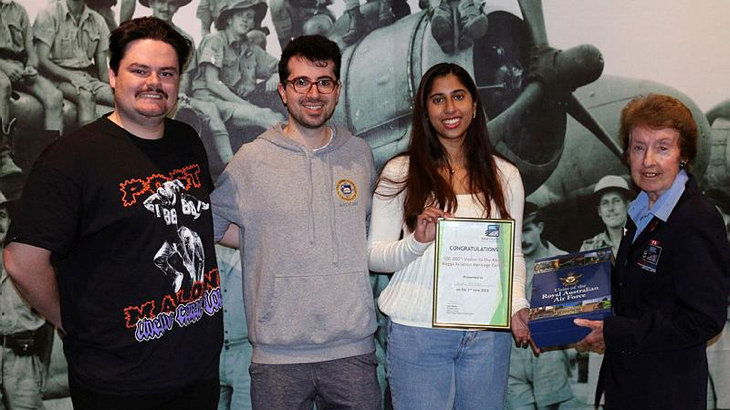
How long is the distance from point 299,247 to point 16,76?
1767 millimetres

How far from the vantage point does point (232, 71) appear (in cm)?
316

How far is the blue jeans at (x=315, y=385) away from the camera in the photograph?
2.36m

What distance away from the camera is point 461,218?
2287 mm

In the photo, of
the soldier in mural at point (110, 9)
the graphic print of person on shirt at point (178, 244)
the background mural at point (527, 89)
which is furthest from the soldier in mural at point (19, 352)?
the graphic print of person on shirt at point (178, 244)

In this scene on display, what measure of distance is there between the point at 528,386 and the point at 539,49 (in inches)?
67.0

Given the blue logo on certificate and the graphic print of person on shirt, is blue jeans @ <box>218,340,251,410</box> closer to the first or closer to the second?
the graphic print of person on shirt

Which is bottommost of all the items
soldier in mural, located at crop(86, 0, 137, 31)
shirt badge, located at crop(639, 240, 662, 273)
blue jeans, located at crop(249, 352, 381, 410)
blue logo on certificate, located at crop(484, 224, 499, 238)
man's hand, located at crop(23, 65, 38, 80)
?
blue jeans, located at crop(249, 352, 381, 410)

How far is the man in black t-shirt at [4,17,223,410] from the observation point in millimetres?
1951

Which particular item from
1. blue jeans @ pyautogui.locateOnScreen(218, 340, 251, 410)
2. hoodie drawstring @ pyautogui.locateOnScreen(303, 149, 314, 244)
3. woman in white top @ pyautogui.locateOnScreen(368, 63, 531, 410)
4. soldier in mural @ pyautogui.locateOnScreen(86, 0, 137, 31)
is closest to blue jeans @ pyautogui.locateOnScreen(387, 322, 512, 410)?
woman in white top @ pyautogui.locateOnScreen(368, 63, 531, 410)

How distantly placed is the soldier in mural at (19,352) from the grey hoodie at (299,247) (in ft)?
4.31

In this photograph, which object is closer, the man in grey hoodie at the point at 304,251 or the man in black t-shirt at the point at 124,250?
the man in black t-shirt at the point at 124,250

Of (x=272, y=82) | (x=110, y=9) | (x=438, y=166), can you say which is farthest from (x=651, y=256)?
(x=110, y=9)

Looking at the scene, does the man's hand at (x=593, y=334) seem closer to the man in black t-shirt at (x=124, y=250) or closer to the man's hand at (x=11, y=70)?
the man in black t-shirt at (x=124, y=250)

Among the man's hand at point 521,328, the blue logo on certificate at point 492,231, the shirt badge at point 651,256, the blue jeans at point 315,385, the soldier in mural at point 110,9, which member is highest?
the soldier in mural at point 110,9
